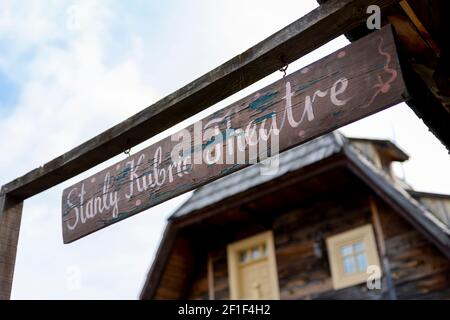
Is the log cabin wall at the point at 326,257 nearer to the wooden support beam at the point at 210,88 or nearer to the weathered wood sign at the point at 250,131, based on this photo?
the weathered wood sign at the point at 250,131

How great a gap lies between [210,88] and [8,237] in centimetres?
176

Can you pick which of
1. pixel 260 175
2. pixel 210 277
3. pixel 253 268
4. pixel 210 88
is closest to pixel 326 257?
pixel 253 268

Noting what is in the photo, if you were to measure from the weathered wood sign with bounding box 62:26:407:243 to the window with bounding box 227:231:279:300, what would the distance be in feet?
29.3

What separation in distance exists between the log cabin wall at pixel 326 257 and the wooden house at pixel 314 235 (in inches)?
0.7

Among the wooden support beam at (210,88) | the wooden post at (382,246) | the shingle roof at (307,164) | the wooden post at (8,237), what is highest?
the shingle roof at (307,164)

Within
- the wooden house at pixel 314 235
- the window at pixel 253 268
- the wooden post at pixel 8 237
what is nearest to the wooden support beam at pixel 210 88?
the wooden post at pixel 8 237

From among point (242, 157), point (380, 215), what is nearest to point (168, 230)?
point (380, 215)

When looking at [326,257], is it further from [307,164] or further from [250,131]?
[250,131]

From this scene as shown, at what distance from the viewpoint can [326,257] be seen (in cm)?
1157

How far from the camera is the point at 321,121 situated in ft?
8.84

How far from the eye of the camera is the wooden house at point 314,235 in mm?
A: 10375

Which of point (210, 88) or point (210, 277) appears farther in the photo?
point (210, 277)

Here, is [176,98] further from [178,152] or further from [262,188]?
[262,188]

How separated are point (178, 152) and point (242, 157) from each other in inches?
18.5
